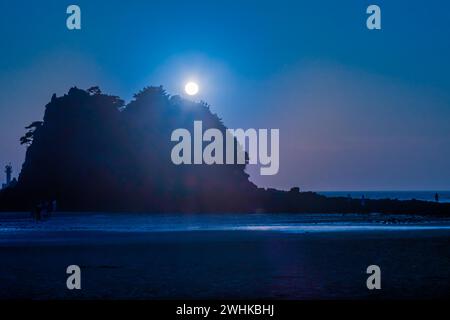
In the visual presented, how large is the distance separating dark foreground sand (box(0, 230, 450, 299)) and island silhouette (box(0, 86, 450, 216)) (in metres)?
56.8

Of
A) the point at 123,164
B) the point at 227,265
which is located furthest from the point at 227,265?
the point at 123,164

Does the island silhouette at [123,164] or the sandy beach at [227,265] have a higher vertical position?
the island silhouette at [123,164]

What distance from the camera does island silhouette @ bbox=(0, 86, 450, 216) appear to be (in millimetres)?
92375

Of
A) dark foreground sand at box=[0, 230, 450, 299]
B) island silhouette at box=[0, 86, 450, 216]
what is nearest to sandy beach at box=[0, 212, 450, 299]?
dark foreground sand at box=[0, 230, 450, 299]

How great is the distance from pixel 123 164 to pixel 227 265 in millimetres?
81823

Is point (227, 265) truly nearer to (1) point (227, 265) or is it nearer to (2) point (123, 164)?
(1) point (227, 265)

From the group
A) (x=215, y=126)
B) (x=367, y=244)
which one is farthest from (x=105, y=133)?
(x=367, y=244)

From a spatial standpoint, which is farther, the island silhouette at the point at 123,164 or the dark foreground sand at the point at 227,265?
the island silhouette at the point at 123,164

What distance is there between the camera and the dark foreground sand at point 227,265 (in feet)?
53.8

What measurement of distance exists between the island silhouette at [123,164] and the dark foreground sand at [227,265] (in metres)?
56.8

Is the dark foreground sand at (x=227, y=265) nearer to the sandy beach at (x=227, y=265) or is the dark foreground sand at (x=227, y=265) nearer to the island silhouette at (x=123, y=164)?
the sandy beach at (x=227, y=265)

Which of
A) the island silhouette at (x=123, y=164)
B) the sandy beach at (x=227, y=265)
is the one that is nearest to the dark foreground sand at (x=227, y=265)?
the sandy beach at (x=227, y=265)
